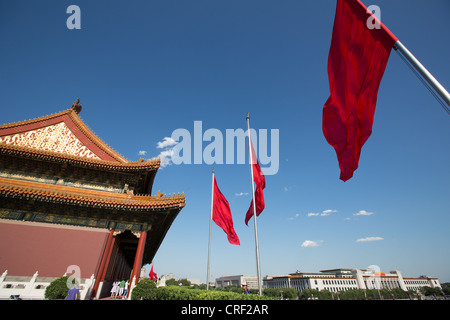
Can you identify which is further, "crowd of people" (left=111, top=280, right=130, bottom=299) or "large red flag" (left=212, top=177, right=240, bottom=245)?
"large red flag" (left=212, top=177, right=240, bottom=245)

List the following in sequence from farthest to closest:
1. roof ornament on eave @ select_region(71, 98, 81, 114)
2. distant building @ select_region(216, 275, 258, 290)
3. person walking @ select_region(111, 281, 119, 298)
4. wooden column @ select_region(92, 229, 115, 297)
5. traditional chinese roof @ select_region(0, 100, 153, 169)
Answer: distant building @ select_region(216, 275, 258, 290), roof ornament on eave @ select_region(71, 98, 81, 114), traditional chinese roof @ select_region(0, 100, 153, 169), person walking @ select_region(111, 281, 119, 298), wooden column @ select_region(92, 229, 115, 297)

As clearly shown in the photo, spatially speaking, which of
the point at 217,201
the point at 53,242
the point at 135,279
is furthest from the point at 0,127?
the point at 217,201

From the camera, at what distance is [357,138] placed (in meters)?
4.74

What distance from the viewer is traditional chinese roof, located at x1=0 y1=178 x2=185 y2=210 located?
9609 mm

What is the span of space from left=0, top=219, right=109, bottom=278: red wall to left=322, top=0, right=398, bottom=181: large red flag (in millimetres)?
11348

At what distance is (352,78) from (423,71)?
1438 millimetres

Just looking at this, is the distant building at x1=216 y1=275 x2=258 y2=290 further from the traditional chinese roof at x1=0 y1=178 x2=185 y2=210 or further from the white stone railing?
the white stone railing

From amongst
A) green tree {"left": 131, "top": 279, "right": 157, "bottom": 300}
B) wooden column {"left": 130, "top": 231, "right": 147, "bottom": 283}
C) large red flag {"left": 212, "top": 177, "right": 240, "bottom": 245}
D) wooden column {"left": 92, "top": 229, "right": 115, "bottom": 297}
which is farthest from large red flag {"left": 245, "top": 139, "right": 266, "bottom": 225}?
wooden column {"left": 92, "top": 229, "right": 115, "bottom": 297}

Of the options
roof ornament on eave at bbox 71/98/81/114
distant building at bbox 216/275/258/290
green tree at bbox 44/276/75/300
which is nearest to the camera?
green tree at bbox 44/276/75/300

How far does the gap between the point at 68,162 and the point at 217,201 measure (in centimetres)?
871

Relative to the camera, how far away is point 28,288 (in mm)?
8844

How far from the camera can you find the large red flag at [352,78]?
4363 mm

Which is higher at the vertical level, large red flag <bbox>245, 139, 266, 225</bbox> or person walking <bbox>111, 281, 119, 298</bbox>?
large red flag <bbox>245, 139, 266, 225</bbox>
